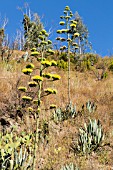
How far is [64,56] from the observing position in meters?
17.9

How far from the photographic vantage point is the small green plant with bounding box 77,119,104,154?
5549 mm

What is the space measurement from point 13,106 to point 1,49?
721 cm

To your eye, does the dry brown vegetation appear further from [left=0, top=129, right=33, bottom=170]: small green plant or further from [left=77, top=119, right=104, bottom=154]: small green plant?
[left=0, top=129, right=33, bottom=170]: small green plant

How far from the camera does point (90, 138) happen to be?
5.69 meters

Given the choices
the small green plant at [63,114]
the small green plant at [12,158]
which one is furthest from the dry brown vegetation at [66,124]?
the small green plant at [12,158]

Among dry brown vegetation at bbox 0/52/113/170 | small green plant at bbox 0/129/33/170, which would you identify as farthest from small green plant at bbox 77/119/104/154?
small green plant at bbox 0/129/33/170

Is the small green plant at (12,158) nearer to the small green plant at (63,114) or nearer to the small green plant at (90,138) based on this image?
the small green plant at (90,138)

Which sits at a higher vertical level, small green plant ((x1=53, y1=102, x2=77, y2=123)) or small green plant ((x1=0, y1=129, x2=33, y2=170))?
small green plant ((x1=53, y1=102, x2=77, y2=123))

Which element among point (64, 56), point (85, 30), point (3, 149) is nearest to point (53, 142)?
point (3, 149)

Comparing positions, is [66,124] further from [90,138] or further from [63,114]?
[90,138]

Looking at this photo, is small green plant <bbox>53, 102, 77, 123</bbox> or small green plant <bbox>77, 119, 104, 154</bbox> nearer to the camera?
small green plant <bbox>77, 119, 104, 154</bbox>

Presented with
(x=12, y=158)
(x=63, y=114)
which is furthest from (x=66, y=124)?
(x=12, y=158)

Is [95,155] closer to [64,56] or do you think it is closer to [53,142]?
[53,142]

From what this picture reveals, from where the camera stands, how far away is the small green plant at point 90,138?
5.55 metres
